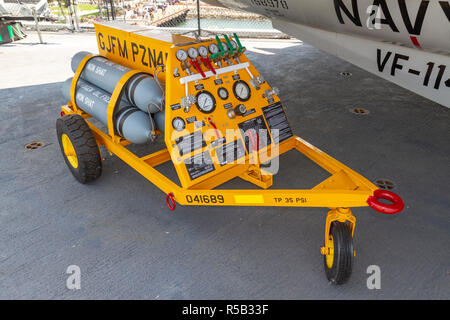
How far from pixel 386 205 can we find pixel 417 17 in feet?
5.73

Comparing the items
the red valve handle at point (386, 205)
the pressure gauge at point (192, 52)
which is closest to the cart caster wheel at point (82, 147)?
the pressure gauge at point (192, 52)

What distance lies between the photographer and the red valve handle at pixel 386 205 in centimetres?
221

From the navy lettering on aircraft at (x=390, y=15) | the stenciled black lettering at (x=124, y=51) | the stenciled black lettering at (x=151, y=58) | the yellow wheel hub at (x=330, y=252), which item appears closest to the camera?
the yellow wheel hub at (x=330, y=252)

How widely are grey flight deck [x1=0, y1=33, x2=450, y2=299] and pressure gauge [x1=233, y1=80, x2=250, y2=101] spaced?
1068 mm

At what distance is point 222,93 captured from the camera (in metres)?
3.38

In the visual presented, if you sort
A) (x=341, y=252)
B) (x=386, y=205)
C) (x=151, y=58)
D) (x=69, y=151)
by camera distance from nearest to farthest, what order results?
(x=386, y=205), (x=341, y=252), (x=151, y=58), (x=69, y=151)

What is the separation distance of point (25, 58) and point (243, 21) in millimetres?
28462

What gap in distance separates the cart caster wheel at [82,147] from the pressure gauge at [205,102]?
4.58 ft

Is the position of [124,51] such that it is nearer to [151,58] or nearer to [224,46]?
[151,58]

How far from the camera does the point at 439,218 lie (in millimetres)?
3354

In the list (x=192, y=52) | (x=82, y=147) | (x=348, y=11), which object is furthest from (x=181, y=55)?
(x=348, y=11)

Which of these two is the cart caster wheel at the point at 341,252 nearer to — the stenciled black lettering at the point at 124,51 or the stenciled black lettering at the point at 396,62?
the stenciled black lettering at the point at 396,62

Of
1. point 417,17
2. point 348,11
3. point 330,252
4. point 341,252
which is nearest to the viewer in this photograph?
point 341,252
